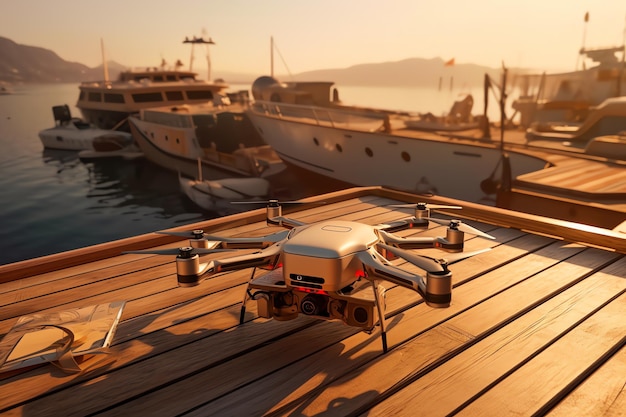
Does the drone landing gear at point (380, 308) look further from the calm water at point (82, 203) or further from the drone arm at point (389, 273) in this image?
the calm water at point (82, 203)

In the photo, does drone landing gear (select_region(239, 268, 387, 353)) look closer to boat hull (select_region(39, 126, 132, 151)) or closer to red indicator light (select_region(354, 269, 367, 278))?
red indicator light (select_region(354, 269, 367, 278))

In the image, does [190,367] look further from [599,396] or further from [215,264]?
[599,396]

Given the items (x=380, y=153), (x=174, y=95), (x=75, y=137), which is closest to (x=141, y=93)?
(x=174, y=95)

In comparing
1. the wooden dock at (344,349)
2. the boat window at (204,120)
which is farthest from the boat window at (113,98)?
the wooden dock at (344,349)

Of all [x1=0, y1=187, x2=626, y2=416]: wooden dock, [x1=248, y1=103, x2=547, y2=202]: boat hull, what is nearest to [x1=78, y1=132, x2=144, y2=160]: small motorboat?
[x1=248, y1=103, x2=547, y2=202]: boat hull

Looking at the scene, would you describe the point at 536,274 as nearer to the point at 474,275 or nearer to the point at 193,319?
the point at 474,275

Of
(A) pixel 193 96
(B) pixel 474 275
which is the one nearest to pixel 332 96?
(A) pixel 193 96

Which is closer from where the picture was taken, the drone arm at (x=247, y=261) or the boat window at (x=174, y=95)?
the drone arm at (x=247, y=261)
